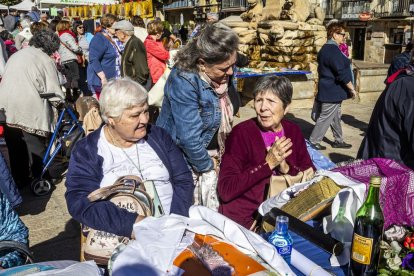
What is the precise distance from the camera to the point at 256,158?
2.75 m

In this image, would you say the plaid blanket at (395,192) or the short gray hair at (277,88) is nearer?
the plaid blanket at (395,192)

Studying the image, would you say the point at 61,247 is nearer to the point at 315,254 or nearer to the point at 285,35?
the point at 315,254

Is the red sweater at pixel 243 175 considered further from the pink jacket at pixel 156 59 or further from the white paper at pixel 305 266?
the pink jacket at pixel 156 59

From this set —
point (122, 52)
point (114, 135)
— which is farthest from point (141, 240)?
point (122, 52)

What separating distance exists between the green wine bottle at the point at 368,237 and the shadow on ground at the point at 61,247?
2.66m

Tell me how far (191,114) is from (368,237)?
4.62ft

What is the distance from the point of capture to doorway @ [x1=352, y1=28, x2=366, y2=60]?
29.8 metres

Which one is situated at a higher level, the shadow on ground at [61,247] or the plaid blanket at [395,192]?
the plaid blanket at [395,192]

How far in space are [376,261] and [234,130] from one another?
129cm

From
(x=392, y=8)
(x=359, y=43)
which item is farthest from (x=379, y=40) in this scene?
(x=359, y=43)

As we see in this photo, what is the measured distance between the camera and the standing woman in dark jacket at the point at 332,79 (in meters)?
6.39

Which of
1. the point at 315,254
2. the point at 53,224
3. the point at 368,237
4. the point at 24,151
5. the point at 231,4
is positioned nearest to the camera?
the point at 368,237

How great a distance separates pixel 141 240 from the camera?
1719 mm

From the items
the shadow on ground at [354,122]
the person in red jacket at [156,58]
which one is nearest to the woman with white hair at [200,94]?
the person in red jacket at [156,58]
